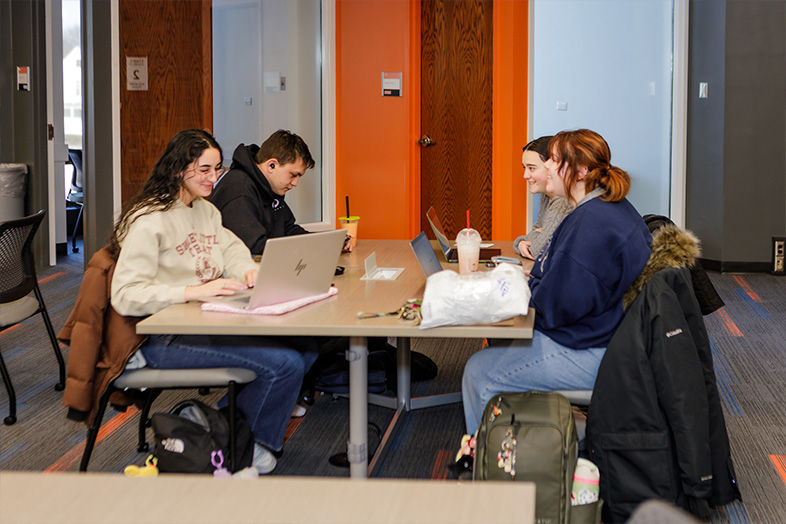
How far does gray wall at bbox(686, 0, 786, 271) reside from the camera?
232 inches

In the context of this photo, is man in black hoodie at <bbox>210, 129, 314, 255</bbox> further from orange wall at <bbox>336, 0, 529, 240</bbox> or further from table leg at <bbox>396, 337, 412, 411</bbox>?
orange wall at <bbox>336, 0, 529, 240</bbox>

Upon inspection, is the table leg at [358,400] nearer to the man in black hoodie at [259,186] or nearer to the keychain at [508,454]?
the keychain at [508,454]

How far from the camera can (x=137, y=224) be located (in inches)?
86.8

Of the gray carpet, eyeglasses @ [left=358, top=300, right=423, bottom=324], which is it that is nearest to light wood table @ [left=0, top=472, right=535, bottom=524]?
eyeglasses @ [left=358, top=300, right=423, bottom=324]

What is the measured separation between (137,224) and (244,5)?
11.7 ft

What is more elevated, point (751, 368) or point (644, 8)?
point (644, 8)

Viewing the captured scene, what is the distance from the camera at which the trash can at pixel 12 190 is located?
602 cm

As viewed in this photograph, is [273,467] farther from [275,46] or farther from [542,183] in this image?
[275,46]

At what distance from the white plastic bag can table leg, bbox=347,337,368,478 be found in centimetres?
44

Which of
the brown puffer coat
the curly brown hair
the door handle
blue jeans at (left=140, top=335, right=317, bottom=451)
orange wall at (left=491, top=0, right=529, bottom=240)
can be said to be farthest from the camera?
the door handle

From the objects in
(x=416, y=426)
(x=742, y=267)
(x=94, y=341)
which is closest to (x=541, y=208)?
(x=416, y=426)

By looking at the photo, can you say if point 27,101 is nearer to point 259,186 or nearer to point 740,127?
point 259,186

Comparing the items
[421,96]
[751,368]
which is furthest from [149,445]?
[421,96]

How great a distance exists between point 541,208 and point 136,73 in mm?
3019
